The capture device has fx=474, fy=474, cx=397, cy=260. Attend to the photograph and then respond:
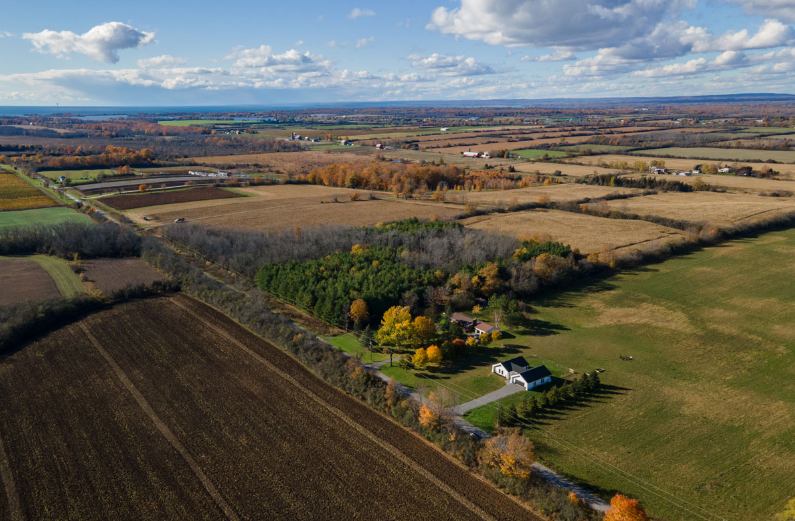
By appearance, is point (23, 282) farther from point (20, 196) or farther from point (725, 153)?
point (725, 153)

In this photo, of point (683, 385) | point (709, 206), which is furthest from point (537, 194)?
point (683, 385)

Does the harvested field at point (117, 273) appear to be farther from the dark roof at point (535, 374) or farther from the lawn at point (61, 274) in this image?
the dark roof at point (535, 374)

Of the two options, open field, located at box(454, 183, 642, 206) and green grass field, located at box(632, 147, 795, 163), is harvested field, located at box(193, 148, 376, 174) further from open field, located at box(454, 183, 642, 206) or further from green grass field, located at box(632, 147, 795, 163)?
green grass field, located at box(632, 147, 795, 163)

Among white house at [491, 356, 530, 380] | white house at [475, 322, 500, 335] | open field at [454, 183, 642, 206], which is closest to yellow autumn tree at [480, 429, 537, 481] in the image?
white house at [491, 356, 530, 380]

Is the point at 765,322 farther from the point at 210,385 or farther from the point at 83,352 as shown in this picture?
the point at 83,352

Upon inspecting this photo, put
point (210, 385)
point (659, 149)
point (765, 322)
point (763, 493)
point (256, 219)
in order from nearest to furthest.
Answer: point (763, 493) → point (210, 385) → point (765, 322) → point (256, 219) → point (659, 149)

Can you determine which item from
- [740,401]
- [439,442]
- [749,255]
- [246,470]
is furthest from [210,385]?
[749,255]
